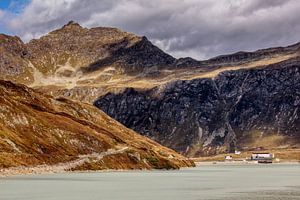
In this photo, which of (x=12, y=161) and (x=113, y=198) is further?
(x=12, y=161)

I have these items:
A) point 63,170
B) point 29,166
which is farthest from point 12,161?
point 63,170

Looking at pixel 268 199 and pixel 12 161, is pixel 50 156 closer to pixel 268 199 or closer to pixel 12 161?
→ pixel 12 161

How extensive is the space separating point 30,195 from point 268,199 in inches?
1358

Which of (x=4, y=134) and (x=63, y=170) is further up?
(x=4, y=134)

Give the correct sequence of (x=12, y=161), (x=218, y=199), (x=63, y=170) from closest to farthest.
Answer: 1. (x=218, y=199)
2. (x=12, y=161)
3. (x=63, y=170)

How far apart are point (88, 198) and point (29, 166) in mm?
108331

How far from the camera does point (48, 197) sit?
78750 mm

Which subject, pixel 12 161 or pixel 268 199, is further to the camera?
pixel 12 161

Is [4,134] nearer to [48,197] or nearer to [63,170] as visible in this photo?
[63,170]

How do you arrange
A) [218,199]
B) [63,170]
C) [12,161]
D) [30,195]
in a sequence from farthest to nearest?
1. [63,170]
2. [12,161]
3. [30,195]
4. [218,199]

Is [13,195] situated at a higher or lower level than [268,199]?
higher

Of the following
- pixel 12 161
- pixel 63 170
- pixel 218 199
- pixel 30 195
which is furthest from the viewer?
pixel 63 170

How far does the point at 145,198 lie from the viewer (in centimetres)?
7750

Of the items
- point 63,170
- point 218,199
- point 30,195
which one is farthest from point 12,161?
point 218,199
